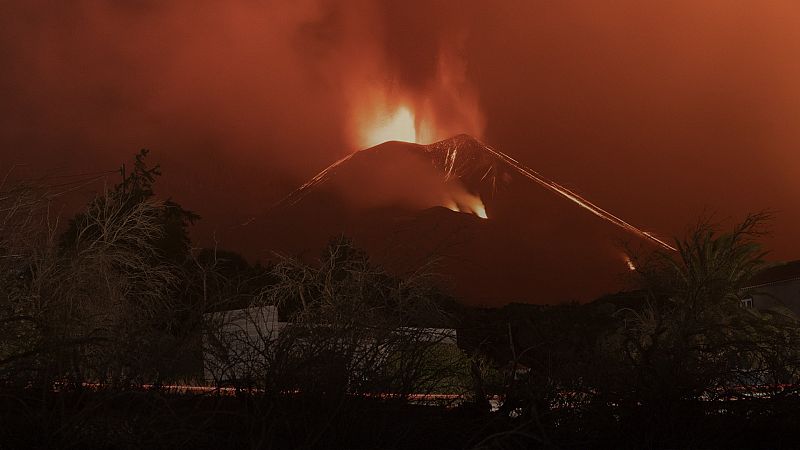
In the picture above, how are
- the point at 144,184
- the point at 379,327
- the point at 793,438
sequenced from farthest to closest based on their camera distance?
the point at 144,184
the point at 793,438
the point at 379,327

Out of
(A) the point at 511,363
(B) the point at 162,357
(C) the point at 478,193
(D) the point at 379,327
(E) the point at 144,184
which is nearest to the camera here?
(B) the point at 162,357

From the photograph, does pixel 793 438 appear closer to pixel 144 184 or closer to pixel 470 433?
pixel 470 433

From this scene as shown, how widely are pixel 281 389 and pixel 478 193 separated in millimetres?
153714

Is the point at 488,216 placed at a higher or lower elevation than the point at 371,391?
higher

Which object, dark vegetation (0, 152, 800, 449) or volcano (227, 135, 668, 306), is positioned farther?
volcano (227, 135, 668, 306)

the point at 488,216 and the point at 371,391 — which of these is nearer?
the point at 371,391

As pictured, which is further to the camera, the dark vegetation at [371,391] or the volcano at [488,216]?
the volcano at [488,216]

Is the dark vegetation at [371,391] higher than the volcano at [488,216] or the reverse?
the reverse

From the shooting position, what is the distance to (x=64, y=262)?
17.1 m

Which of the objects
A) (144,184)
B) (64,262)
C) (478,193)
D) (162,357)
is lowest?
(162,357)

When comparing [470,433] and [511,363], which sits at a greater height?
[511,363]

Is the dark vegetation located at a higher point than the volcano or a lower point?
lower

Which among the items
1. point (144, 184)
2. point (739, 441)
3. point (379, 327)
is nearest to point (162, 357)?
point (379, 327)

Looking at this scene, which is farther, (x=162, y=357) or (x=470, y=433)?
(x=470, y=433)
